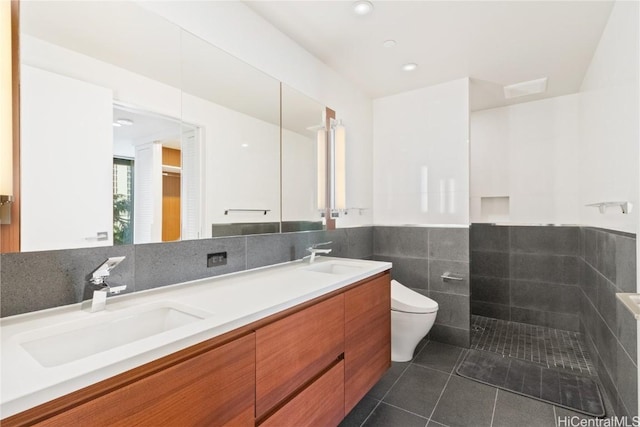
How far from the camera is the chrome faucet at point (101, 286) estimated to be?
1.07 metres

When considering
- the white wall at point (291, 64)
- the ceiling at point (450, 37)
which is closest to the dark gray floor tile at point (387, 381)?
the white wall at point (291, 64)

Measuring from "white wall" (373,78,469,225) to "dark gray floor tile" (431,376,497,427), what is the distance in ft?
4.18

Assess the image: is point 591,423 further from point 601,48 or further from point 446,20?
point 446,20

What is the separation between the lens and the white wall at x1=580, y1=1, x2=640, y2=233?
147cm

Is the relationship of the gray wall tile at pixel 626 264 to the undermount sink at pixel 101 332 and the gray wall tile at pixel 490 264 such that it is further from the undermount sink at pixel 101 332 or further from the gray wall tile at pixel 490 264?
the undermount sink at pixel 101 332

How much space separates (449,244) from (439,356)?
0.93 meters

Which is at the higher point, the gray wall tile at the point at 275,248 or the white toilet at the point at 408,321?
the gray wall tile at the point at 275,248

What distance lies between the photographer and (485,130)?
3412mm

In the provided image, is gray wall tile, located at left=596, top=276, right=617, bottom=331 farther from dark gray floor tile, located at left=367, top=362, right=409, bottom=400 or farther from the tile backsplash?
the tile backsplash

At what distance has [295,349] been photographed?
122 cm

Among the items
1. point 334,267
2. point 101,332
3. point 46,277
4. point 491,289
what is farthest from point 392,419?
point 491,289

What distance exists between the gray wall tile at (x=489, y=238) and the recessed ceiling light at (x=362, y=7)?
2.49 metres

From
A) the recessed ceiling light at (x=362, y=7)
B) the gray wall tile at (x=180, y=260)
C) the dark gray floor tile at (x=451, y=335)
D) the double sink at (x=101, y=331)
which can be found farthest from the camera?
the dark gray floor tile at (x=451, y=335)

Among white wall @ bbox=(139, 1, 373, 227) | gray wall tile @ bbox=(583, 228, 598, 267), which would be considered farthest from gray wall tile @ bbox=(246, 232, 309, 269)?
gray wall tile @ bbox=(583, 228, 598, 267)
